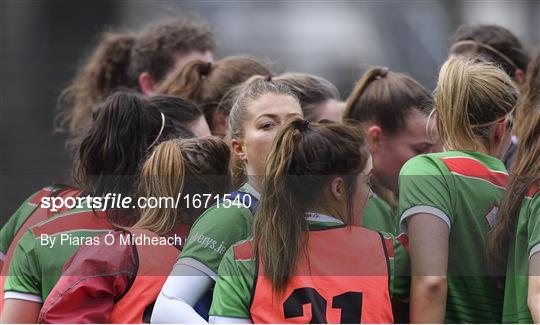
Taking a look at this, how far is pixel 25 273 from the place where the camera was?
73.3 inches

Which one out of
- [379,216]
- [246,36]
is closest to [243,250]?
[379,216]

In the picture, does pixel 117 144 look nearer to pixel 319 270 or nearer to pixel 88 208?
pixel 88 208

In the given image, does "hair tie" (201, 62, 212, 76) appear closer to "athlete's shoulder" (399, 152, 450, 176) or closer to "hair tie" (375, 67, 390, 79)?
"hair tie" (375, 67, 390, 79)

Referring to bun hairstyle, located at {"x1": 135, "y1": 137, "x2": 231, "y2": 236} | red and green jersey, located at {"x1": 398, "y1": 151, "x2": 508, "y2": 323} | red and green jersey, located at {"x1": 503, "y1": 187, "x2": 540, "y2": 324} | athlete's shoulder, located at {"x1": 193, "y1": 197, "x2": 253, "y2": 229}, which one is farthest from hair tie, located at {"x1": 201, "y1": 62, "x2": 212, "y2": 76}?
red and green jersey, located at {"x1": 503, "y1": 187, "x2": 540, "y2": 324}

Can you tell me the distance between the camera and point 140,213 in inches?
75.0

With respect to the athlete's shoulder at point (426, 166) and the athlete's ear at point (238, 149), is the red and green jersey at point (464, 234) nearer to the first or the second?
the athlete's shoulder at point (426, 166)

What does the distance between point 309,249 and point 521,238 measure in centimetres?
36

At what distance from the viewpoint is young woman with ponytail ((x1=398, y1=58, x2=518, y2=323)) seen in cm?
176

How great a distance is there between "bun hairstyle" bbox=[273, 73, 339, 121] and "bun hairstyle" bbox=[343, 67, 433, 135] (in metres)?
0.07

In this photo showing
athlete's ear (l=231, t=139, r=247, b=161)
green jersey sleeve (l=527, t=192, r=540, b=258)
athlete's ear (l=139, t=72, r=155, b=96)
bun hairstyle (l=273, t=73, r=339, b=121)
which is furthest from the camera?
athlete's ear (l=139, t=72, r=155, b=96)

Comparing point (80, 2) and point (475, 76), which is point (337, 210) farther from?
point (80, 2)

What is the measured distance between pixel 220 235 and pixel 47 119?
3018mm

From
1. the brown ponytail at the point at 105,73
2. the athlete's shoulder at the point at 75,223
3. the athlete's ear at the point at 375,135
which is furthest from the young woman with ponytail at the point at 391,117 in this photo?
the brown ponytail at the point at 105,73

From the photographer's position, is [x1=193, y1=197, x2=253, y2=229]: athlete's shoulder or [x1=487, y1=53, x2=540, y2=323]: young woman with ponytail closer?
[x1=487, y1=53, x2=540, y2=323]: young woman with ponytail
